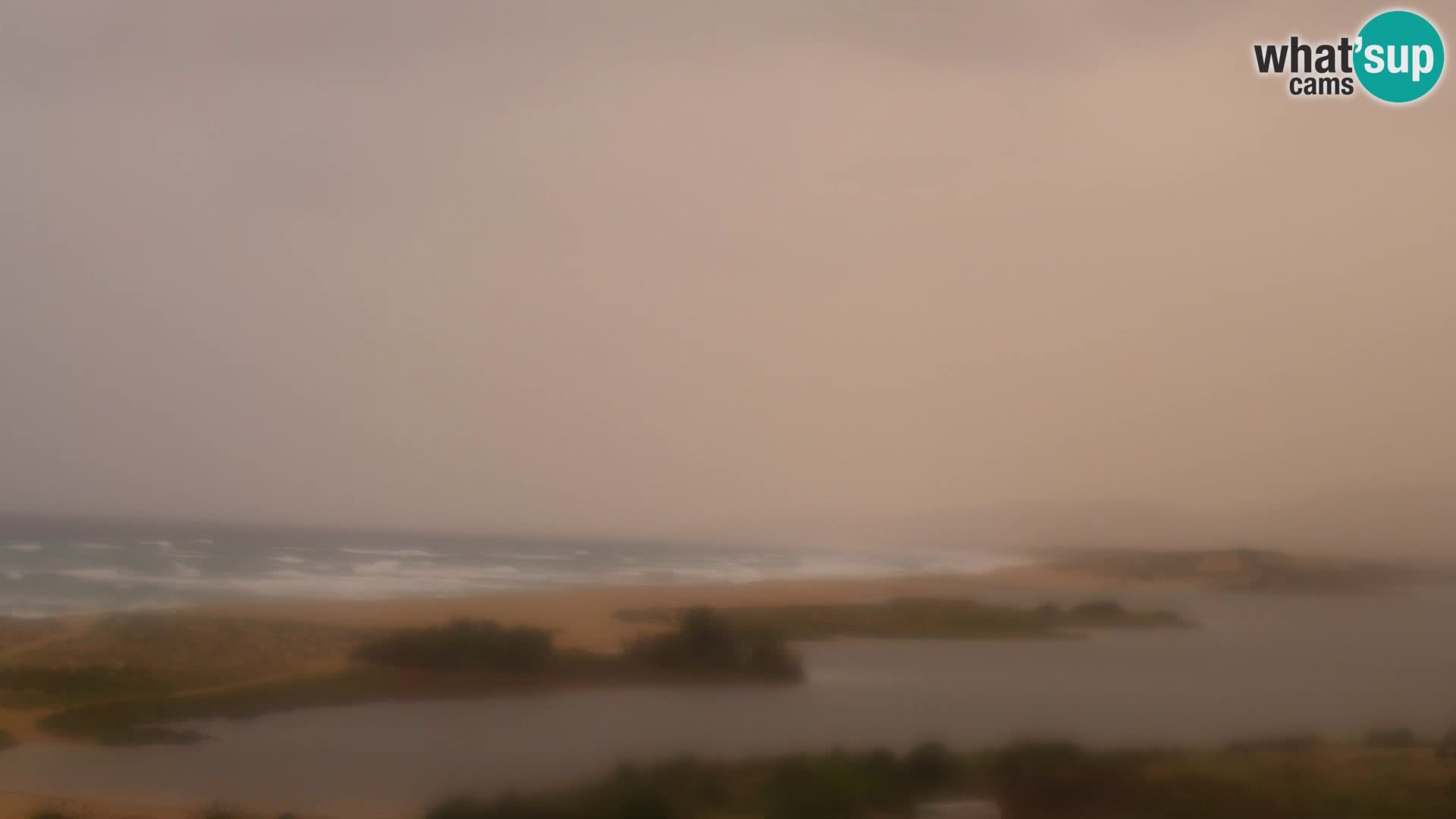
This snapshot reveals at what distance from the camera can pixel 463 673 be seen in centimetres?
124

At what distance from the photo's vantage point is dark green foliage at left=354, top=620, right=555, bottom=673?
4.08 ft

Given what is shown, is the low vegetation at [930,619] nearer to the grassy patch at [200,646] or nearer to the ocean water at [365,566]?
the ocean water at [365,566]

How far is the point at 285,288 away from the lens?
1.32m

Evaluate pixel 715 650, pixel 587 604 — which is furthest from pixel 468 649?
pixel 715 650

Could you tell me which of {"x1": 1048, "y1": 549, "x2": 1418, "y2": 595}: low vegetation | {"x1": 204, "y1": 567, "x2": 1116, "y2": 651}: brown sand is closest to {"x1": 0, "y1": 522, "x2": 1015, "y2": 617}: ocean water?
{"x1": 204, "y1": 567, "x2": 1116, "y2": 651}: brown sand

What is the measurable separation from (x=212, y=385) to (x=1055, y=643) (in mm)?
1136

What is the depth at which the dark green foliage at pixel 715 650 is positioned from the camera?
4.08ft

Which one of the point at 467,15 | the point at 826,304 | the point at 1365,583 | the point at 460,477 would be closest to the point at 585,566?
the point at 460,477

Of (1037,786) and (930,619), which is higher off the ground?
(930,619)

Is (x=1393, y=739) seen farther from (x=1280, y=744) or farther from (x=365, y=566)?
(x=365, y=566)

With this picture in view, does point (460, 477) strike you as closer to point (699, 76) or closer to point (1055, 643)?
point (699, 76)

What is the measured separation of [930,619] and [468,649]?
578 mm
